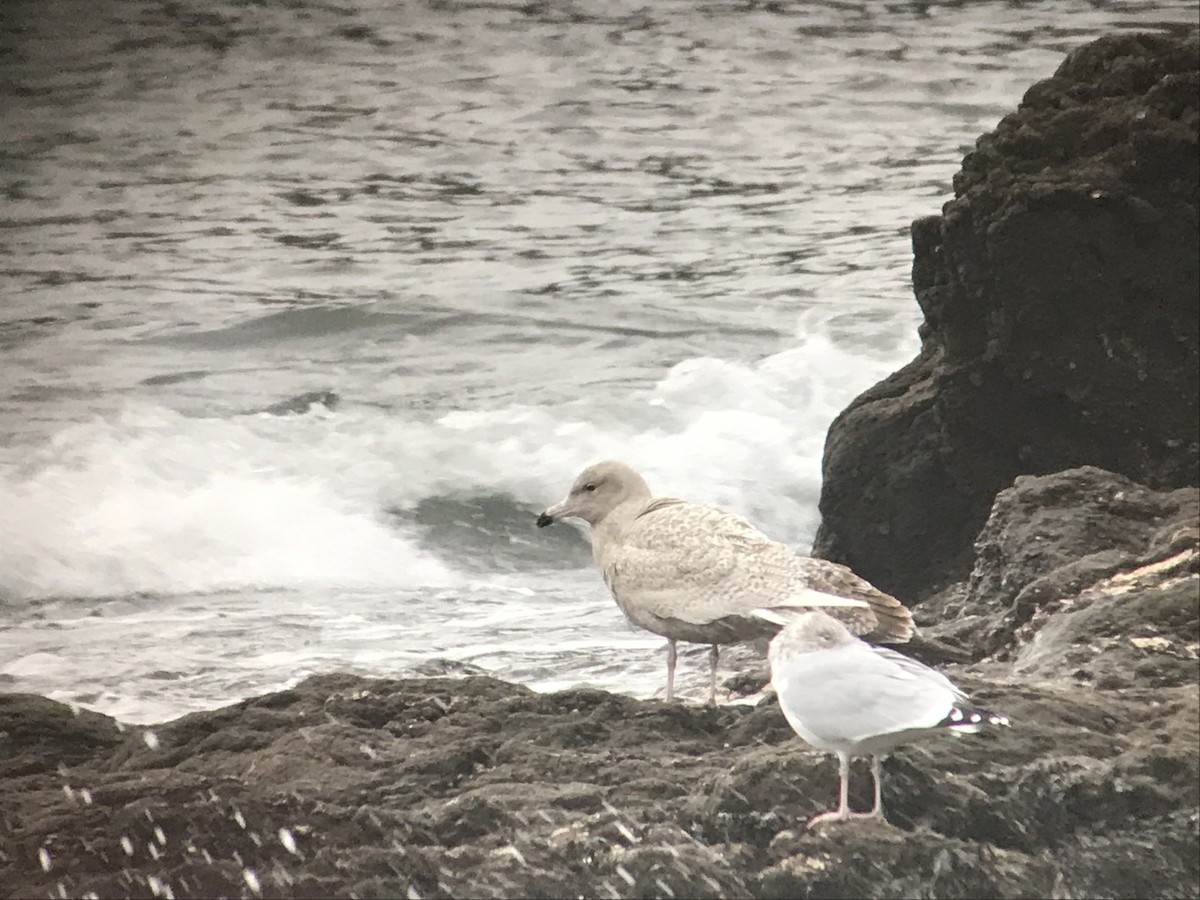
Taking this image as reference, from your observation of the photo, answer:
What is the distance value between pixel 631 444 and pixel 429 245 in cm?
71

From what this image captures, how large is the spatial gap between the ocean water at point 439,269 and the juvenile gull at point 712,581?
0.24 metres

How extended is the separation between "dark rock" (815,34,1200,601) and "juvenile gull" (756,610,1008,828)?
741 millimetres

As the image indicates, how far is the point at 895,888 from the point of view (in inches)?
83.5

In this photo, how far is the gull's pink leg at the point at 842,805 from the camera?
2158mm

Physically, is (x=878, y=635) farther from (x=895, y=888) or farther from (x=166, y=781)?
(x=166, y=781)

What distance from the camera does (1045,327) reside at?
115 inches

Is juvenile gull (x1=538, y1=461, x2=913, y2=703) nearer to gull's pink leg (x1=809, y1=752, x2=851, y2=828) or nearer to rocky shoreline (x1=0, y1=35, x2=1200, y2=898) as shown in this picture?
rocky shoreline (x1=0, y1=35, x2=1200, y2=898)

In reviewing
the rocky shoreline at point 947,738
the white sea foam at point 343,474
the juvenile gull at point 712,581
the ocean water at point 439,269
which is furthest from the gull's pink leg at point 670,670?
the white sea foam at point 343,474

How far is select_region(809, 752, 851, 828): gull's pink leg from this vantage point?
216 cm

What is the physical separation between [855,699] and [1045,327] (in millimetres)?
1195

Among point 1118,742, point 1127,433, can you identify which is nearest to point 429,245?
point 1127,433

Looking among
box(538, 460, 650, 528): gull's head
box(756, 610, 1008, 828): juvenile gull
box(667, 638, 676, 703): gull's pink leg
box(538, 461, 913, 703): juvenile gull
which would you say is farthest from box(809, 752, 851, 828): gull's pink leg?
box(538, 460, 650, 528): gull's head

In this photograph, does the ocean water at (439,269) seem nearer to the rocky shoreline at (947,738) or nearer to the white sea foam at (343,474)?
the white sea foam at (343,474)

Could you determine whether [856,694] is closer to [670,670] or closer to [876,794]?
[876,794]
